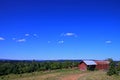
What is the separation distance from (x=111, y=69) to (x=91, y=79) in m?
11.1

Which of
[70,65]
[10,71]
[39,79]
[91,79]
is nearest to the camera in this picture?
[91,79]

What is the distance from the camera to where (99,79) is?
42719 millimetres

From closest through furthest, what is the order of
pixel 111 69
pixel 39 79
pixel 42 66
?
1. pixel 39 79
2. pixel 111 69
3. pixel 42 66

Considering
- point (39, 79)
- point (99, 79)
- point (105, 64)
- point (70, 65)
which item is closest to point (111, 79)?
point (99, 79)

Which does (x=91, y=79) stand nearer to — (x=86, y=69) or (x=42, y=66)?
(x=86, y=69)

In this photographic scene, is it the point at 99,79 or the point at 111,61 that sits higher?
the point at 111,61

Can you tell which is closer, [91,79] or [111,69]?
[91,79]

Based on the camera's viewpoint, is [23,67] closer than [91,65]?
No

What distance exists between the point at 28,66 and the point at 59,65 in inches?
593

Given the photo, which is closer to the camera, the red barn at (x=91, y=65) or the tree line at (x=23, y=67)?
the tree line at (x=23, y=67)

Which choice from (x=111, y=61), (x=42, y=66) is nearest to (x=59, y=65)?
(x=42, y=66)

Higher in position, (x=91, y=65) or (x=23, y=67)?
(x=91, y=65)

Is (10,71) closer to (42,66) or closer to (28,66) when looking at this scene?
(28,66)

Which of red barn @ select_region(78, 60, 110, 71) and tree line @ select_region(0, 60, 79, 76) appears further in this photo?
red barn @ select_region(78, 60, 110, 71)
